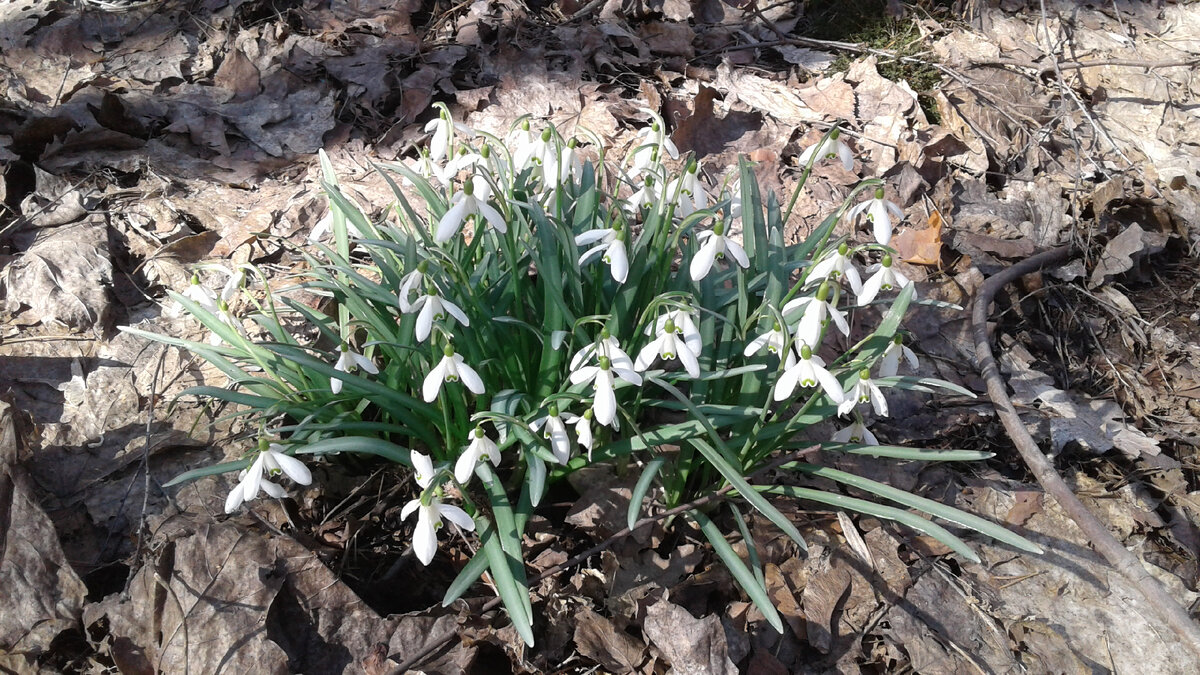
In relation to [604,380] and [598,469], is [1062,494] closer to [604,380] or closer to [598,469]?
[598,469]

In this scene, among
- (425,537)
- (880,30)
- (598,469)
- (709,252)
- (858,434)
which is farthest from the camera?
(880,30)

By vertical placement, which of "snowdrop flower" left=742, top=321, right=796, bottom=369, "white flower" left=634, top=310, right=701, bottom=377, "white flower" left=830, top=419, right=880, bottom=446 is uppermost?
"white flower" left=634, top=310, right=701, bottom=377

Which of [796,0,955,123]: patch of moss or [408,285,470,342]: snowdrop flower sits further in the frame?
[796,0,955,123]: patch of moss

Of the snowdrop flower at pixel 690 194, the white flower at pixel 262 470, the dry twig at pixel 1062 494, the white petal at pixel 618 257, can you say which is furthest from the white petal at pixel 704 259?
the dry twig at pixel 1062 494

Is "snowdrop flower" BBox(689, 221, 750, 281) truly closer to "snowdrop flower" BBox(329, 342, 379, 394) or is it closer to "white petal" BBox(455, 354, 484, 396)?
"white petal" BBox(455, 354, 484, 396)

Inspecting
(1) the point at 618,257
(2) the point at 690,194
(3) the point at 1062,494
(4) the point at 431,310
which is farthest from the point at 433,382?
(3) the point at 1062,494

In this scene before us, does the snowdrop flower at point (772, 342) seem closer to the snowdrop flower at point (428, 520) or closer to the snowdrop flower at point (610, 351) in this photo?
the snowdrop flower at point (610, 351)

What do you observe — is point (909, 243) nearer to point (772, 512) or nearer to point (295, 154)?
point (772, 512)

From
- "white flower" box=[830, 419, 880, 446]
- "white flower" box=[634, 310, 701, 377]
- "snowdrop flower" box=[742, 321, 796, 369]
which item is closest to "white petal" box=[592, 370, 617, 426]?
"white flower" box=[634, 310, 701, 377]

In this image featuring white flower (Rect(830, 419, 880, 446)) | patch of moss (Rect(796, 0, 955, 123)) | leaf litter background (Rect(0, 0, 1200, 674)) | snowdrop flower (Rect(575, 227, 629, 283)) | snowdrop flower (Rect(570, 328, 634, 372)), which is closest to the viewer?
snowdrop flower (Rect(570, 328, 634, 372))
